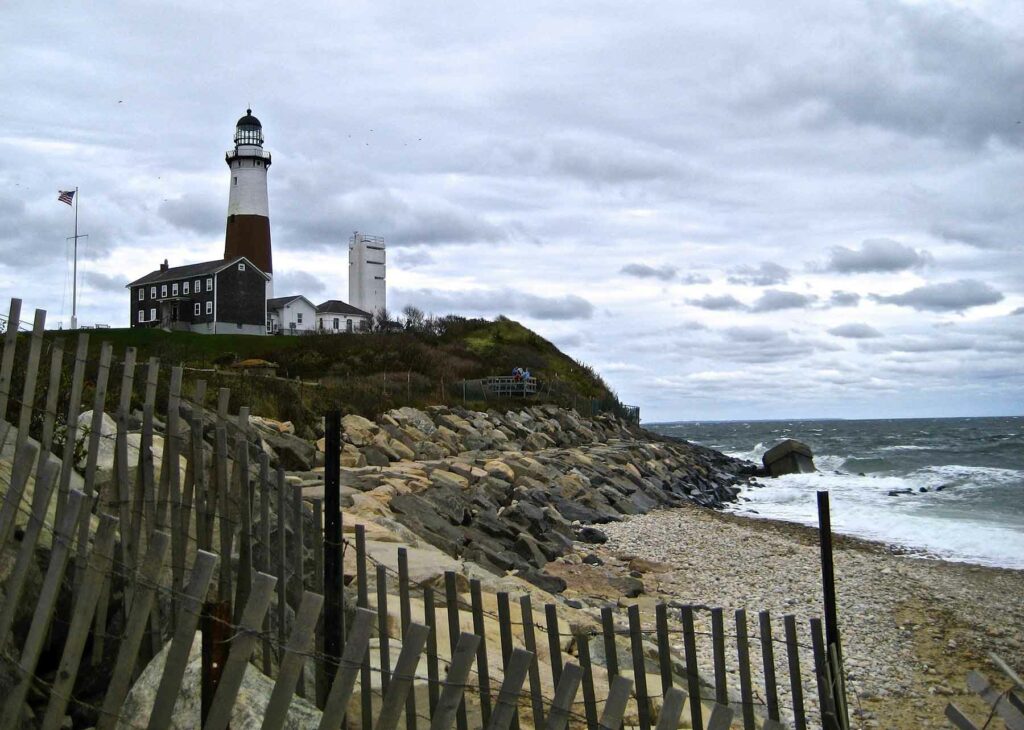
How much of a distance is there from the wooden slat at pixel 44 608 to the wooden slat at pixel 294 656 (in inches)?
40.9

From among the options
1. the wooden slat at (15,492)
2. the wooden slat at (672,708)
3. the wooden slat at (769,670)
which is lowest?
the wooden slat at (769,670)

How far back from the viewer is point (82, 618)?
11.1 ft

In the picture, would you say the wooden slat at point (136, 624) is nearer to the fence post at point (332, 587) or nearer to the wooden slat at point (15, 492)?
the wooden slat at point (15, 492)

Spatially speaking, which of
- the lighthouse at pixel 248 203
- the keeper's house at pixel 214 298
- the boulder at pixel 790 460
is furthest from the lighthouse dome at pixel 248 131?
the boulder at pixel 790 460

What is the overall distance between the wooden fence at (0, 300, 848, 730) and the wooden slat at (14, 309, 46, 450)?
17 millimetres

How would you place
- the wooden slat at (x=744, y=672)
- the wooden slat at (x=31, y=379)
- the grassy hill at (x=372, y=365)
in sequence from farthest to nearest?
the grassy hill at (x=372, y=365) < the wooden slat at (x=31, y=379) < the wooden slat at (x=744, y=672)

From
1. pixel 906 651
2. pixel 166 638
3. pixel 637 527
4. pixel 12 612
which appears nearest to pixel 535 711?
pixel 166 638

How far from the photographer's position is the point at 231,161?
163ft

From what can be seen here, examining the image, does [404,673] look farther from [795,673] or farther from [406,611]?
[795,673]

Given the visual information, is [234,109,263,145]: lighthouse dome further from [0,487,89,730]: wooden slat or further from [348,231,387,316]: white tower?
[0,487,89,730]: wooden slat

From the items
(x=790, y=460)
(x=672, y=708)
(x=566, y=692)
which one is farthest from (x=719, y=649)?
(x=790, y=460)

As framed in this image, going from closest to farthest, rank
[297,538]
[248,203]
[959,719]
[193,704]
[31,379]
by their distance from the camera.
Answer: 1. [959,719]
2. [193,704]
3. [297,538]
4. [31,379]
5. [248,203]

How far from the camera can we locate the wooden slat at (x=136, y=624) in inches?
121

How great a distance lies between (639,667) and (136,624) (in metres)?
2.74
